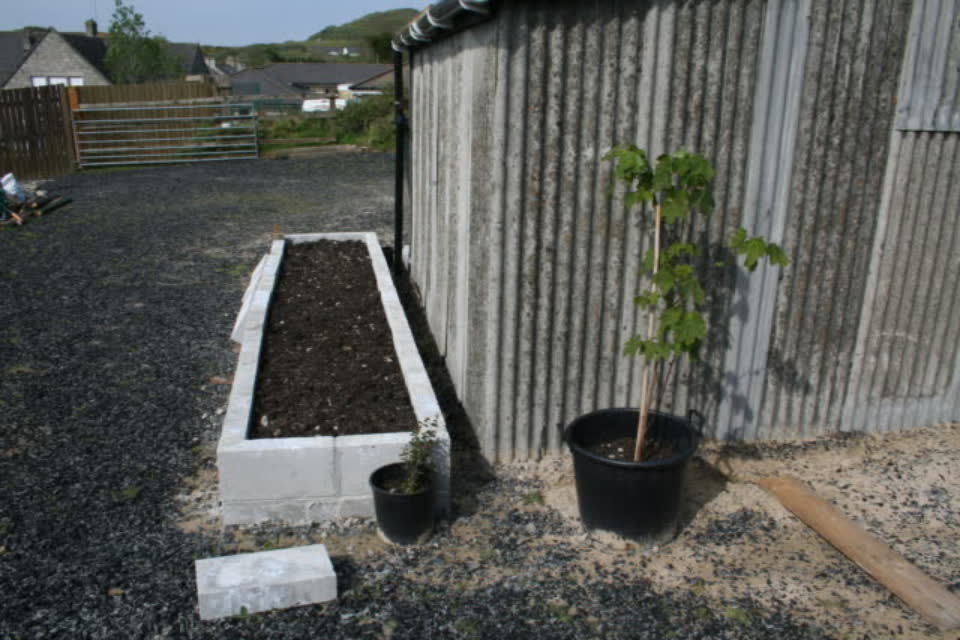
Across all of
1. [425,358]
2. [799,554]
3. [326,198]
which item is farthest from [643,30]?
[326,198]

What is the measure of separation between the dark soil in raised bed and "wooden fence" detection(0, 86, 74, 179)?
1278 cm

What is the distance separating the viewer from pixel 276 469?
4.27 meters

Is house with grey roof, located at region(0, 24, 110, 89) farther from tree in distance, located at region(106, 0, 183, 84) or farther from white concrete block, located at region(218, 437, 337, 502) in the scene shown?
white concrete block, located at region(218, 437, 337, 502)

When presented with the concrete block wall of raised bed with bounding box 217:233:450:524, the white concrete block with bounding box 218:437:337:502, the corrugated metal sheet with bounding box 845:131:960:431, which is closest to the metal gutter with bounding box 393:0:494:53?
the concrete block wall of raised bed with bounding box 217:233:450:524

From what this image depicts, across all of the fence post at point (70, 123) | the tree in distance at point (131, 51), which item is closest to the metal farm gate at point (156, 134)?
the fence post at point (70, 123)

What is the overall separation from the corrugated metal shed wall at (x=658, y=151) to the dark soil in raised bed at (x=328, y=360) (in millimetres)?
630

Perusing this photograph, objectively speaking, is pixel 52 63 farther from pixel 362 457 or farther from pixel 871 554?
pixel 871 554

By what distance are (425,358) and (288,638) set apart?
3.62m

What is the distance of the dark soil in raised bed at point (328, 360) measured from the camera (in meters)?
4.84

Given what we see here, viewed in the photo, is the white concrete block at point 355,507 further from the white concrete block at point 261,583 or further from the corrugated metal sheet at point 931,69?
the corrugated metal sheet at point 931,69

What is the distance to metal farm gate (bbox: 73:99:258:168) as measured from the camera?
65.3 ft

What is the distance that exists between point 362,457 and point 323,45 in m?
169

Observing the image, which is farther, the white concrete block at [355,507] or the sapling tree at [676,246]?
the white concrete block at [355,507]

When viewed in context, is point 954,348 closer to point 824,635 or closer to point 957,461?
point 957,461
